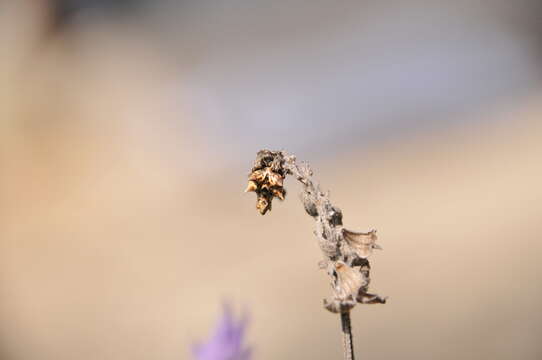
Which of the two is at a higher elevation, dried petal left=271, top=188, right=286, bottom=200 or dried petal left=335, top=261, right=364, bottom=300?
dried petal left=271, top=188, right=286, bottom=200

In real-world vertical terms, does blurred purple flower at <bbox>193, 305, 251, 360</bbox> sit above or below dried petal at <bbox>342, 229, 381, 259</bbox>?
below

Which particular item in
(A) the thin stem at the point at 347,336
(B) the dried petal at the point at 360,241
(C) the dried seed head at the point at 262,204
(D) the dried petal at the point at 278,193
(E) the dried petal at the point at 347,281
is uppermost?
(D) the dried petal at the point at 278,193

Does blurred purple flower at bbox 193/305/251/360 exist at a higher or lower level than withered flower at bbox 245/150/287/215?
lower

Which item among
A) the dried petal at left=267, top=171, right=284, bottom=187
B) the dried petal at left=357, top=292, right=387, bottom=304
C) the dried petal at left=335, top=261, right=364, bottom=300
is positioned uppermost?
the dried petal at left=267, top=171, right=284, bottom=187

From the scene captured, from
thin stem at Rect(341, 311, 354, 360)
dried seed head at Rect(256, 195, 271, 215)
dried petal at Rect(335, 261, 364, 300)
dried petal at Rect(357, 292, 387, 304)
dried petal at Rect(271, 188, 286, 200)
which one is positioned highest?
dried petal at Rect(271, 188, 286, 200)

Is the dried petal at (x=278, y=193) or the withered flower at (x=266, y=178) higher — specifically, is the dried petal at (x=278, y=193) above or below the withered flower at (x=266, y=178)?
below
